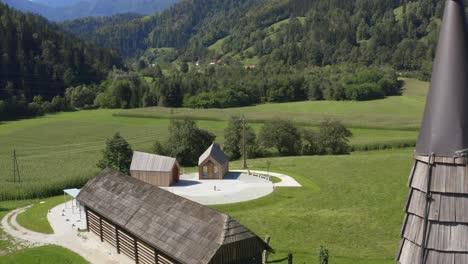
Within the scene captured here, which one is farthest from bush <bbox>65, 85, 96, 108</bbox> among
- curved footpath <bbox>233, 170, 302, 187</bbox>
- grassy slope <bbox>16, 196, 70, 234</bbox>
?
curved footpath <bbox>233, 170, 302, 187</bbox>

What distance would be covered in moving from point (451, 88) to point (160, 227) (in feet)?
58.5

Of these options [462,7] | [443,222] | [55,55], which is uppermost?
[55,55]

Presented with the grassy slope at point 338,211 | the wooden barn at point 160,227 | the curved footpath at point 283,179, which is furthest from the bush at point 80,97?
the wooden barn at point 160,227

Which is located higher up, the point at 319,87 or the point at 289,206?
the point at 319,87

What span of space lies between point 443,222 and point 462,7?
473 centimetres

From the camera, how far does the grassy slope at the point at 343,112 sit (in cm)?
8675

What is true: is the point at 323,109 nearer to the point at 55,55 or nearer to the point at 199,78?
the point at 199,78

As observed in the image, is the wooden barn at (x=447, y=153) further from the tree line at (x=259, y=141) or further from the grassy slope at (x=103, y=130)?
the tree line at (x=259, y=141)

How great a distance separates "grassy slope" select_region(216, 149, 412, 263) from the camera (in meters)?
28.3

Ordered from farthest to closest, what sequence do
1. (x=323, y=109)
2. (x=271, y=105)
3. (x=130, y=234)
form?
(x=271, y=105) → (x=323, y=109) → (x=130, y=234)

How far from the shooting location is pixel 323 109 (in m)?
108

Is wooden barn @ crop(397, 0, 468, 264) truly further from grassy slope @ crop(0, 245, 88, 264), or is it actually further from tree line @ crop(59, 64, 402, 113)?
tree line @ crop(59, 64, 402, 113)

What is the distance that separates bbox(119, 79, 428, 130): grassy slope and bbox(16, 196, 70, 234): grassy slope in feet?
180

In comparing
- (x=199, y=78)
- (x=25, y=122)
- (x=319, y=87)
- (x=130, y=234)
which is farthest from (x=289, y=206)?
(x=199, y=78)
